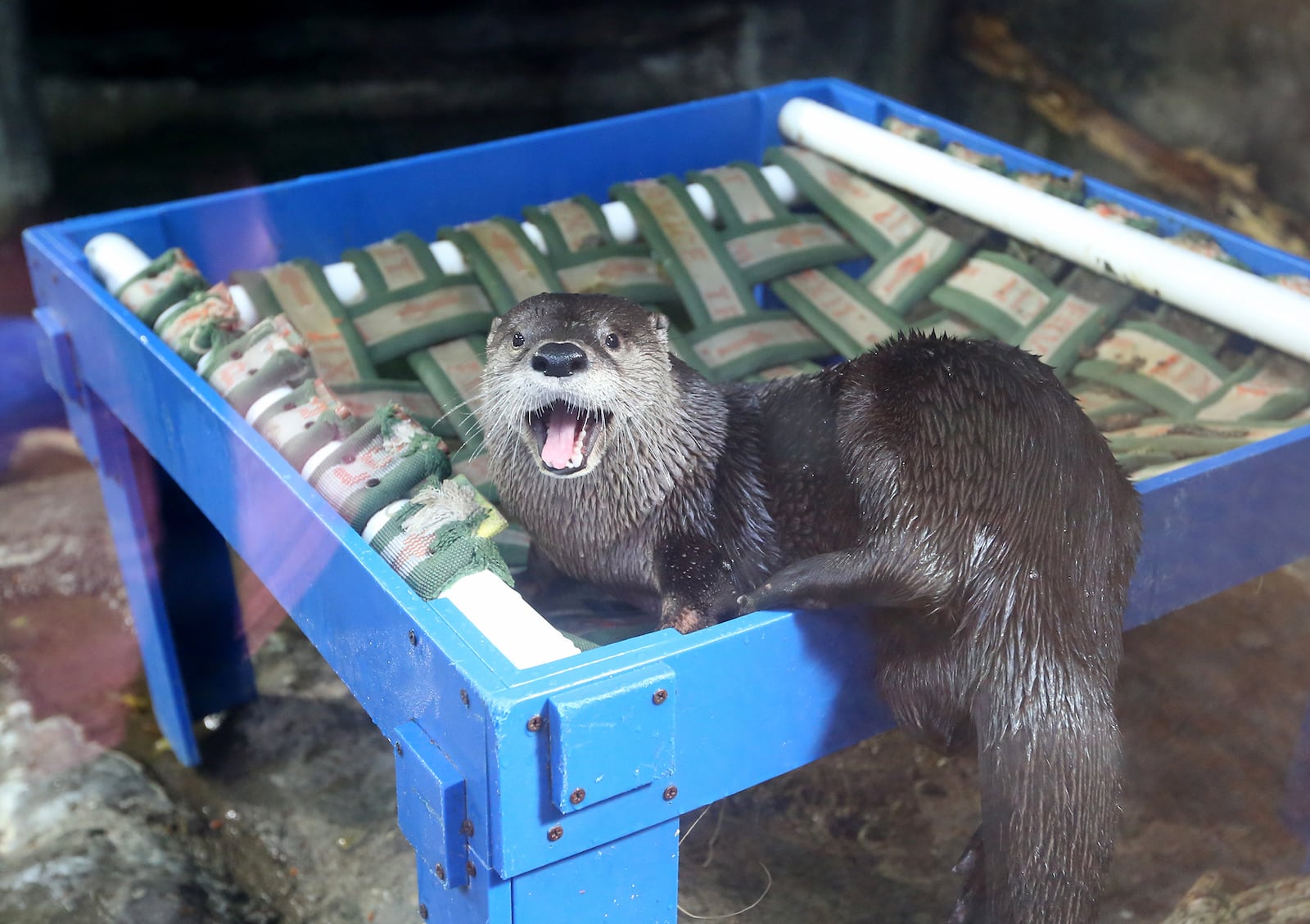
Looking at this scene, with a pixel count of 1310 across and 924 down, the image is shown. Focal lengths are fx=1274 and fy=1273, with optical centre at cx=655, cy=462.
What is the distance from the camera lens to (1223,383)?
193cm

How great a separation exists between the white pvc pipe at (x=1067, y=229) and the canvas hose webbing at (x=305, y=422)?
1.26m

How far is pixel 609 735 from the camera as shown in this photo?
103 centimetres

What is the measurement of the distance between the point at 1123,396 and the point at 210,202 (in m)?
1.53

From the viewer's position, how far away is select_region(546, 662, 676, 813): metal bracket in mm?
1009

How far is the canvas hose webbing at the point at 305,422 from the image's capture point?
144cm

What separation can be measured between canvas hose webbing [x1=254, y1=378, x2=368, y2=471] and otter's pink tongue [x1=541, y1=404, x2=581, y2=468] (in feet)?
0.87

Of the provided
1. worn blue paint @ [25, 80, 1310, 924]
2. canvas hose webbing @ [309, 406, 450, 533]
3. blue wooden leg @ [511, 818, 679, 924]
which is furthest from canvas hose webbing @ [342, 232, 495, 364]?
blue wooden leg @ [511, 818, 679, 924]

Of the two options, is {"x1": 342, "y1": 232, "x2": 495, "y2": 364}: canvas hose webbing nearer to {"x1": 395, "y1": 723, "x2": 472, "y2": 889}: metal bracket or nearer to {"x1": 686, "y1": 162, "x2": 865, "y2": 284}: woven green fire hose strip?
{"x1": 686, "y1": 162, "x2": 865, "y2": 284}: woven green fire hose strip

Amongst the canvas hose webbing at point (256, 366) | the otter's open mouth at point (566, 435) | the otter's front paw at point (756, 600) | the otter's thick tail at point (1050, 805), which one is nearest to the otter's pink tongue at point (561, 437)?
the otter's open mouth at point (566, 435)

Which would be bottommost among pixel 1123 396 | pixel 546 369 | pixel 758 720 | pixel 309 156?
pixel 309 156

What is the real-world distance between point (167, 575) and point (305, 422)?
2.74ft

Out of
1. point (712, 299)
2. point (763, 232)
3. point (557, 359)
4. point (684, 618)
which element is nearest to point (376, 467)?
point (557, 359)

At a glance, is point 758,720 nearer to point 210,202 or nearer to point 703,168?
point 210,202

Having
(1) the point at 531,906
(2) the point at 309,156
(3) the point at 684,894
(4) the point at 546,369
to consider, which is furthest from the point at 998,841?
(2) the point at 309,156
